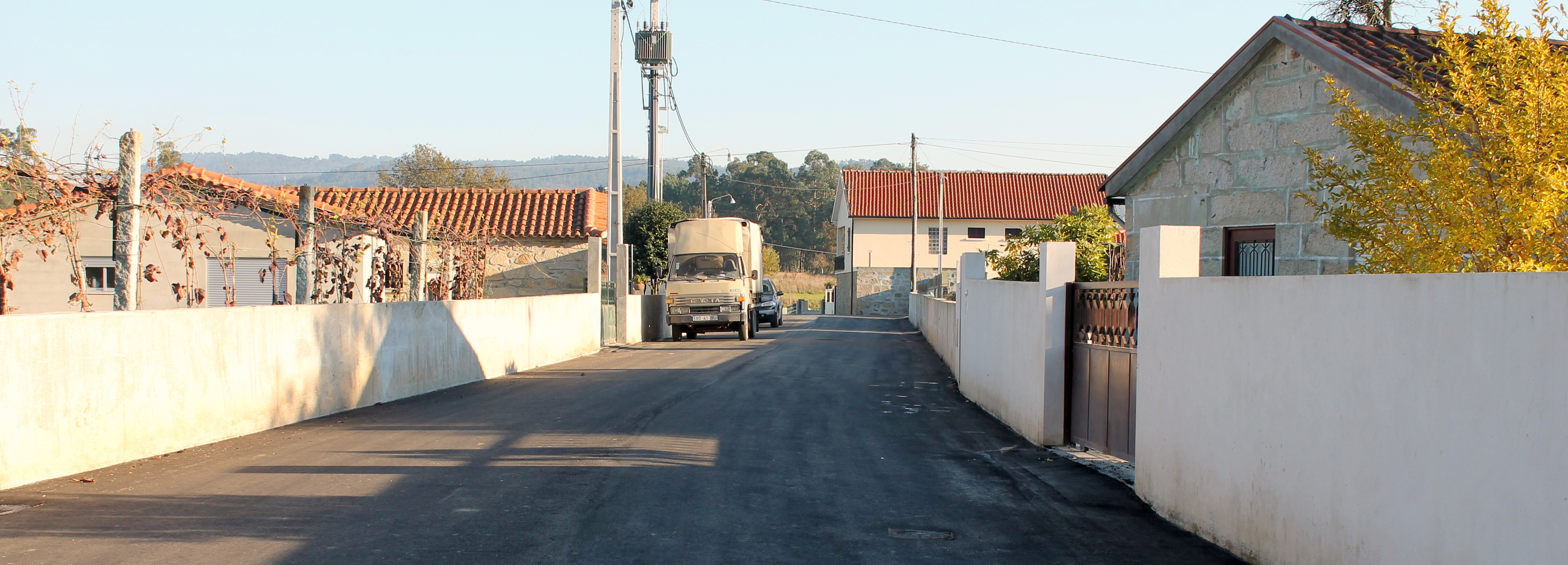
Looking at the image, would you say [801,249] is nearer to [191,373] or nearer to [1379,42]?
[1379,42]

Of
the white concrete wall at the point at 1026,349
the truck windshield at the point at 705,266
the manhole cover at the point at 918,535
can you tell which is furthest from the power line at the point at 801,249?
the manhole cover at the point at 918,535

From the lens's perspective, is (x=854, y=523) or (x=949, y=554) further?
(x=854, y=523)

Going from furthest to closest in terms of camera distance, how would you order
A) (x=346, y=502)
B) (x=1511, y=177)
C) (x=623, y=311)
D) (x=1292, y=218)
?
(x=623, y=311), (x=1292, y=218), (x=346, y=502), (x=1511, y=177)

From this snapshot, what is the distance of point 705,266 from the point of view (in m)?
29.5

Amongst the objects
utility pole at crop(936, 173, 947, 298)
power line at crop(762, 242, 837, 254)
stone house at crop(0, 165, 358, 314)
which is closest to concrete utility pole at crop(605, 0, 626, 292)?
stone house at crop(0, 165, 358, 314)

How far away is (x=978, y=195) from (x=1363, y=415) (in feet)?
170

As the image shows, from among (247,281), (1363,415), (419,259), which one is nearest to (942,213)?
(247,281)

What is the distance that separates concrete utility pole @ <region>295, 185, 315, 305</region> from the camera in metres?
12.0

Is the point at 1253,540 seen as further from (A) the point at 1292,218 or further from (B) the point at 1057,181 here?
(B) the point at 1057,181

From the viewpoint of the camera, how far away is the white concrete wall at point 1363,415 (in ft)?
12.2

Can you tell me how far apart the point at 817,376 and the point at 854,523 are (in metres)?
10.4

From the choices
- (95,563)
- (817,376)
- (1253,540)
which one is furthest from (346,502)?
(817,376)

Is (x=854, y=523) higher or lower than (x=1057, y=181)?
lower

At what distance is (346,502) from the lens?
6879 millimetres
